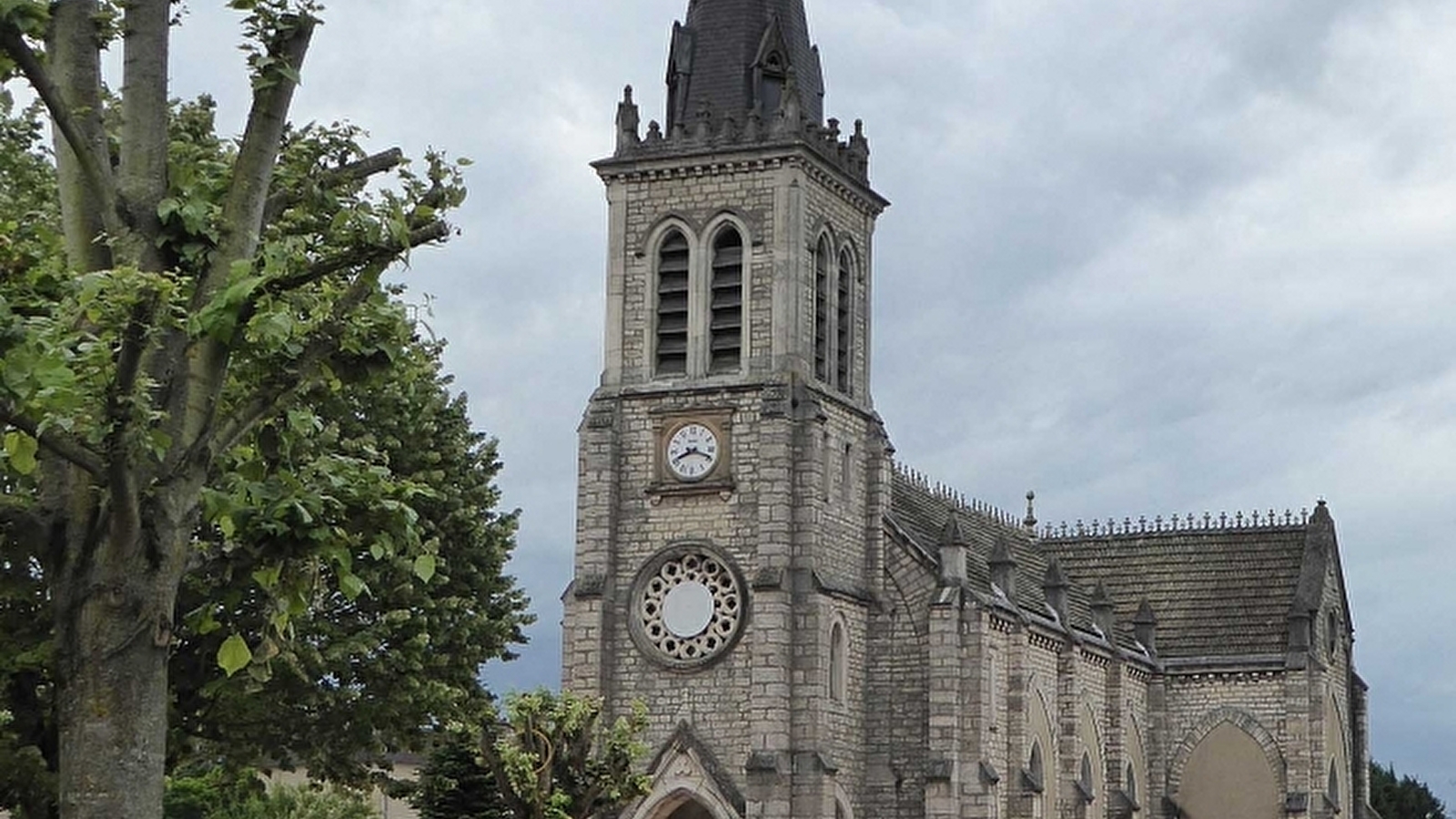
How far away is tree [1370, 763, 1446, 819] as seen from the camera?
8581 centimetres

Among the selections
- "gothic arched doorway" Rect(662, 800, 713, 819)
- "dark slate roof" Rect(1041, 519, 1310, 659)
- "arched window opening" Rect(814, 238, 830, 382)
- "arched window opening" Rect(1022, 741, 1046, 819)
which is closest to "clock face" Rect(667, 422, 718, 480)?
"arched window opening" Rect(814, 238, 830, 382)

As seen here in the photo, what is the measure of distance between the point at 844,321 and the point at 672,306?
443 centimetres

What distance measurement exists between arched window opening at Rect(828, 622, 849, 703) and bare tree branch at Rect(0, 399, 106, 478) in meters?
38.9

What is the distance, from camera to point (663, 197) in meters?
53.8

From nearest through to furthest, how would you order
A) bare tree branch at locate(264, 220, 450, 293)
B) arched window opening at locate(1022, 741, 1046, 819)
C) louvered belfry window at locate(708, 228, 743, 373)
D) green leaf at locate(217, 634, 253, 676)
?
bare tree branch at locate(264, 220, 450, 293)
green leaf at locate(217, 634, 253, 676)
louvered belfry window at locate(708, 228, 743, 373)
arched window opening at locate(1022, 741, 1046, 819)

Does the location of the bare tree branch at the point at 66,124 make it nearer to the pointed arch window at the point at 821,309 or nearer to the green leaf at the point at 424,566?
the green leaf at the point at 424,566

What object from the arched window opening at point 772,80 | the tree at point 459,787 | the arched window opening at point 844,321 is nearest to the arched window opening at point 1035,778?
the arched window opening at point 844,321

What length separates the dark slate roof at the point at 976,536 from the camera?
55.8 m

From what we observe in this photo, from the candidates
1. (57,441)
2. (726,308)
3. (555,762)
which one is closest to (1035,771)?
(726,308)

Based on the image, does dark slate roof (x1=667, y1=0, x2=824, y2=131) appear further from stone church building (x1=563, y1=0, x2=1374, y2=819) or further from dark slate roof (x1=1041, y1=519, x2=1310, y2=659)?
dark slate roof (x1=1041, y1=519, x2=1310, y2=659)

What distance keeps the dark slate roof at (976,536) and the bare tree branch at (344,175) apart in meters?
38.7

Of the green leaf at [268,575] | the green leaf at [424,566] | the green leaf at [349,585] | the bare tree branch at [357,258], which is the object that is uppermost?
the bare tree branch at [357,258]

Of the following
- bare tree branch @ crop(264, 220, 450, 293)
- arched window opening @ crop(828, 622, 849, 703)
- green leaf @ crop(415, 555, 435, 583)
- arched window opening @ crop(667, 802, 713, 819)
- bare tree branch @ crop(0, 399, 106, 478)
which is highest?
arched window opening @ crop(828, 622, 849, 703)

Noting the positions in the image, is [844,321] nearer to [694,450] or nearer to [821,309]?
[821,309]
